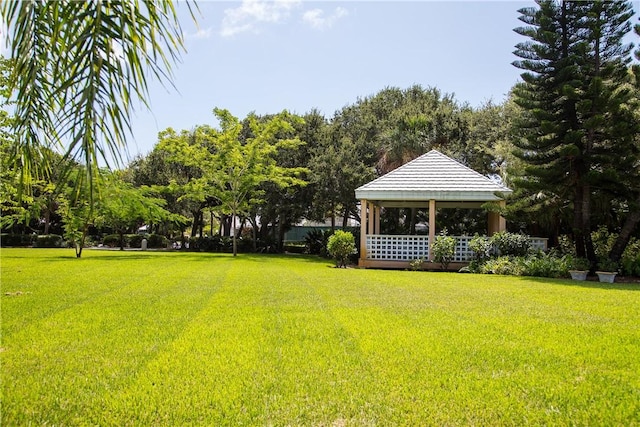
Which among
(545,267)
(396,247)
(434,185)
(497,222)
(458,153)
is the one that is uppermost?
(458,153)

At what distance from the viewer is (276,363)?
154 inches

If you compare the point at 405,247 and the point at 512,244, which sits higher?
the point at 512,244

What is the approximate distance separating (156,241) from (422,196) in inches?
845

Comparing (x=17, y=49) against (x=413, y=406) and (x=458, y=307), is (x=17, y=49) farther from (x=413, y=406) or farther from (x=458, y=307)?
(x=458, y=307)

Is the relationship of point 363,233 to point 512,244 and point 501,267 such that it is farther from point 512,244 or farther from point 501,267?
point 512,244

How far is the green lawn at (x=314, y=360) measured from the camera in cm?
296

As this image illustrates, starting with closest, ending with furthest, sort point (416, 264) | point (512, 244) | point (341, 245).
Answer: point (512, 244), point (341, 245), point (416, 264)

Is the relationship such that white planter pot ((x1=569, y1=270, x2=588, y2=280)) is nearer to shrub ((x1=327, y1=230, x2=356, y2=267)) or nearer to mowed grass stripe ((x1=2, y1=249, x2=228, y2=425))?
shrub ((x1=327, y1=230, x2=356, y2=267))

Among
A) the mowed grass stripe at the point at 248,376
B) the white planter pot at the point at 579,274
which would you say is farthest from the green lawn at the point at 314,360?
the white planter pot at the point at 579,274

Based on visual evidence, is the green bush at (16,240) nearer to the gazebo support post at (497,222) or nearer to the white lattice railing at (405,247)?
the white lattice railing at (405,247)

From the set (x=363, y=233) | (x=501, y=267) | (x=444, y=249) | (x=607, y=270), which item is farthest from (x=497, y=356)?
(x=363, y=233)

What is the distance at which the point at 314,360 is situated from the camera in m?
4.00

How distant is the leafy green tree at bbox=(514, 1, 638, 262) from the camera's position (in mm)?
11836

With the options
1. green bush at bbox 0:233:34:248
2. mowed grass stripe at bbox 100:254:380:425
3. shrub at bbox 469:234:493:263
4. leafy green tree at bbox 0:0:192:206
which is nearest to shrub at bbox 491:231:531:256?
shrub at bbox 469:234:493:263
